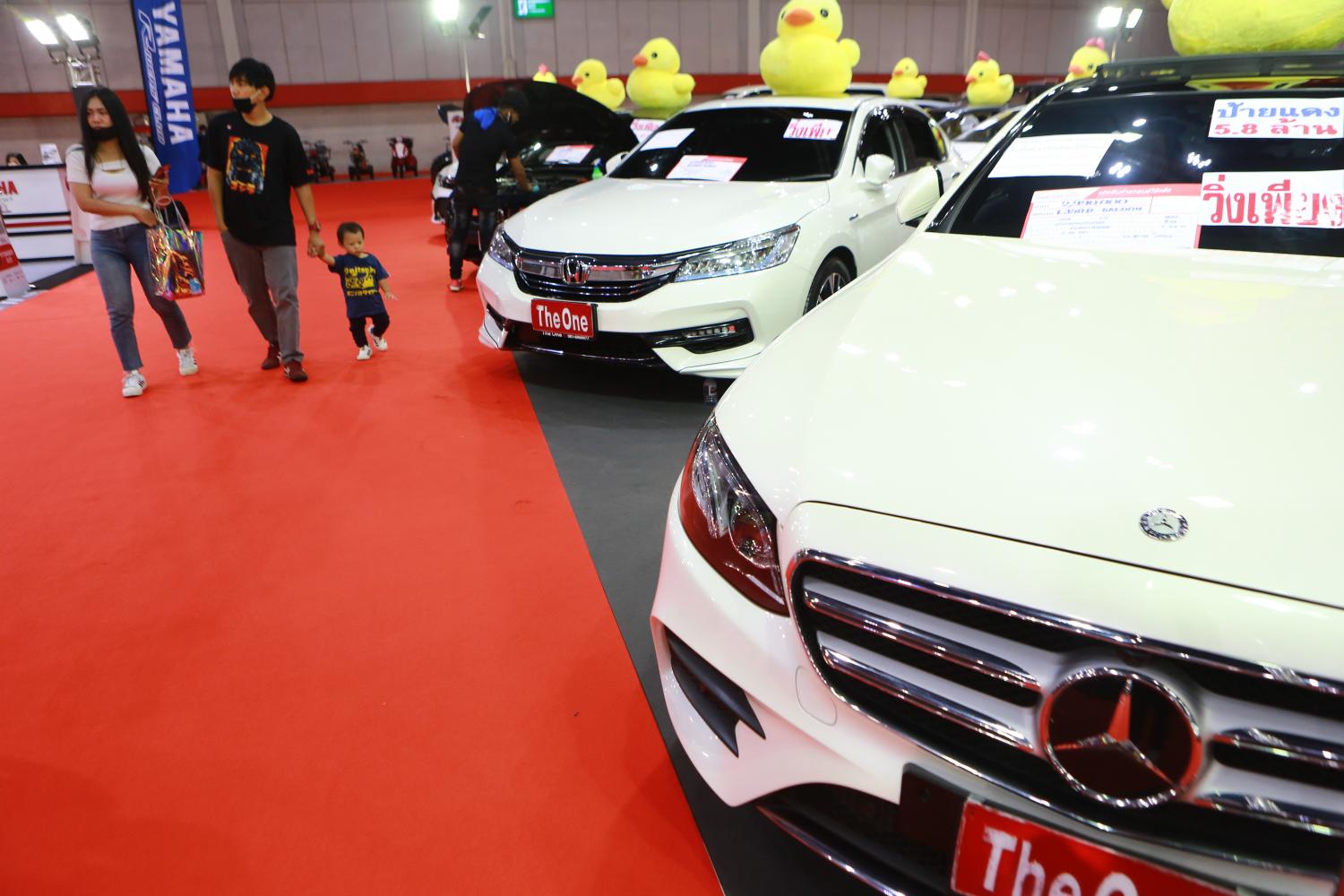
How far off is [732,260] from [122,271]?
2811 mm

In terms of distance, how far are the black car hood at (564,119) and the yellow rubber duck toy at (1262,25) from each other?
4161 mm

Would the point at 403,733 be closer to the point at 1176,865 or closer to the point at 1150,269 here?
the point at 1176,865

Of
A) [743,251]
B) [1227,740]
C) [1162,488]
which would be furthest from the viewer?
[743,251]

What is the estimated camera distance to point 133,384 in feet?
13.3

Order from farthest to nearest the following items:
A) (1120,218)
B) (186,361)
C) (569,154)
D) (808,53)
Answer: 1. (569,154)
2. (808,53)
3. (186,361)
4. (1120,218)

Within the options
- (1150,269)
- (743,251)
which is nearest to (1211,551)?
(1150,269)

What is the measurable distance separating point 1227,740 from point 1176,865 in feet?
0.46

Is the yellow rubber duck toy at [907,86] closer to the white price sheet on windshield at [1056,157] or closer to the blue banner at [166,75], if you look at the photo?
the blue banner at [166,75]

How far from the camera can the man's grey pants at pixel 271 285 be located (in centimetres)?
392

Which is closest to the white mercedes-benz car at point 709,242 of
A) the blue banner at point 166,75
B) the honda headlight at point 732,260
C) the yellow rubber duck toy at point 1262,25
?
the honda headlight at point 732,260

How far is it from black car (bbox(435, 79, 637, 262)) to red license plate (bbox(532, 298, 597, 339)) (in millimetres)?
2655

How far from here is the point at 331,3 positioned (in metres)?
16.5

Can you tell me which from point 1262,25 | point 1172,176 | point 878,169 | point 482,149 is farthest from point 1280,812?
point 482,149

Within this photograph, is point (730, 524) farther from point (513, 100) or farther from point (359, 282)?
point (513, 100)
